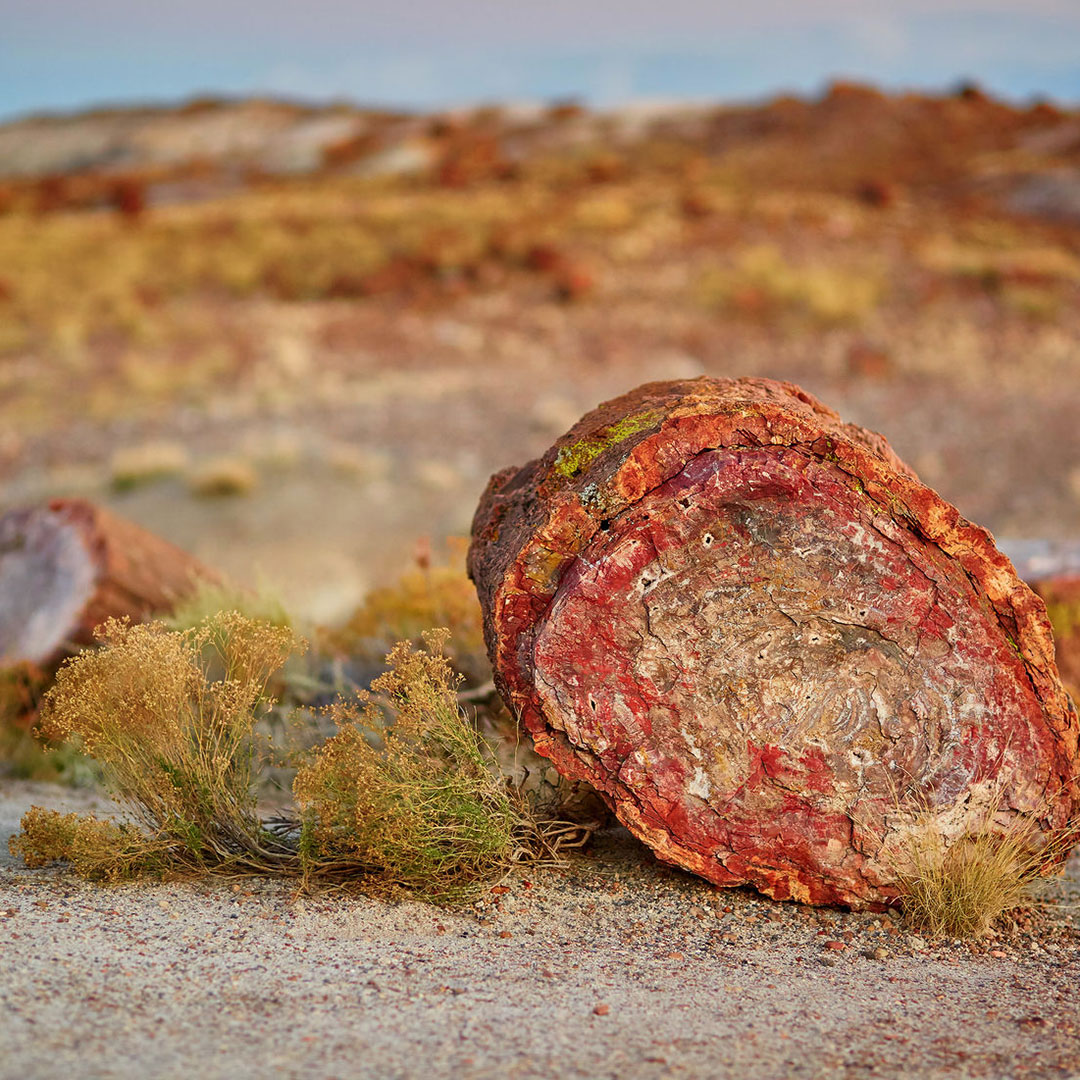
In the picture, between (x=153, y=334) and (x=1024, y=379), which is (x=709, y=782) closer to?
(x=1024, y=379)

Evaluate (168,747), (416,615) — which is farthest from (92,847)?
(416,615)

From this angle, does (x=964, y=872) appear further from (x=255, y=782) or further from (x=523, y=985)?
(x=255, y=782)

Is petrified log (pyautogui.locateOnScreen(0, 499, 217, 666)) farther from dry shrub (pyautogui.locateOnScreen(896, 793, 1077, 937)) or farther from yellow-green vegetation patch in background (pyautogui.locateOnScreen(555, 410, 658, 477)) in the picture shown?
dry shrub (pyautogui.locateOnScreen(896, 793, 1077, 937))

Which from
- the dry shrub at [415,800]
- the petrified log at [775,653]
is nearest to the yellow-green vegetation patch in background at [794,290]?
the petrified log at [775,653]

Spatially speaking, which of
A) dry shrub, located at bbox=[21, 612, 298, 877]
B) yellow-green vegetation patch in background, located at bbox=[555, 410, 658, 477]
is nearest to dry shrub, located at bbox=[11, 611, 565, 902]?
dry shrub, located at bbox=[21, 612, 298, 877]

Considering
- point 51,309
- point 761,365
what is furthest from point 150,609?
point 51,309

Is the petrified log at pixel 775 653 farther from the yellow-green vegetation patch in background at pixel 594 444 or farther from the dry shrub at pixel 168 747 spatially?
the dry shrub at pixel 168 747
